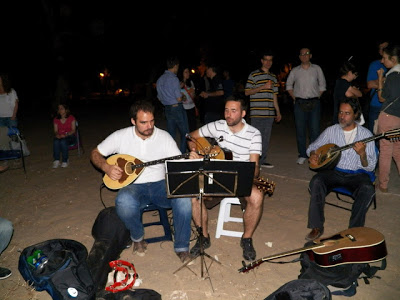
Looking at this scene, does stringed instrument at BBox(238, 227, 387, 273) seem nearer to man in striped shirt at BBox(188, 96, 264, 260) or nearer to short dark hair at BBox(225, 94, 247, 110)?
man in striped shirt at BBox(188, 96, 264, 260)

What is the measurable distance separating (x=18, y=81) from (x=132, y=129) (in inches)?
1248

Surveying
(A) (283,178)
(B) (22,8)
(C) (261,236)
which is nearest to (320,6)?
(B) (22,8)

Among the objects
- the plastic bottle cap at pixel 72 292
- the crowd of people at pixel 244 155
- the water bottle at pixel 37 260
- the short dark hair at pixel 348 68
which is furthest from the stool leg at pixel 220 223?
the short dark hair at pixel 348 68

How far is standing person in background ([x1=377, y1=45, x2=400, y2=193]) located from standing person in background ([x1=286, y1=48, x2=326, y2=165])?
4.11ft

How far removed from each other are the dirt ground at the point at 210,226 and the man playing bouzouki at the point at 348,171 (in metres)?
0.45

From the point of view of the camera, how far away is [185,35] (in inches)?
974

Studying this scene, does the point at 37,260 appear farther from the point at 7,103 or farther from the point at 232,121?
the point at 7,103

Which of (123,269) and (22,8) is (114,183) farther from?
(22,8)

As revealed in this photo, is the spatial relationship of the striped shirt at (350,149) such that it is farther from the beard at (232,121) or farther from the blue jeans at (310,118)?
the blue jeans at (310,118)

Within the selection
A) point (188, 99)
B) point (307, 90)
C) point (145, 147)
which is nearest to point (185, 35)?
point (188, 99)

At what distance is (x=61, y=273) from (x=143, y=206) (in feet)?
3.73

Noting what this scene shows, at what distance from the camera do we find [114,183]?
12.5 ft

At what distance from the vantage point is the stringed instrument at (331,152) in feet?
12.9

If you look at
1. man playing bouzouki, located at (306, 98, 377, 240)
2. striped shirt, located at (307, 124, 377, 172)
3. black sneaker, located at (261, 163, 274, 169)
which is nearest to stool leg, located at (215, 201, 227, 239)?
man playing bouzouki, located at (306, 98, 377, 240)
